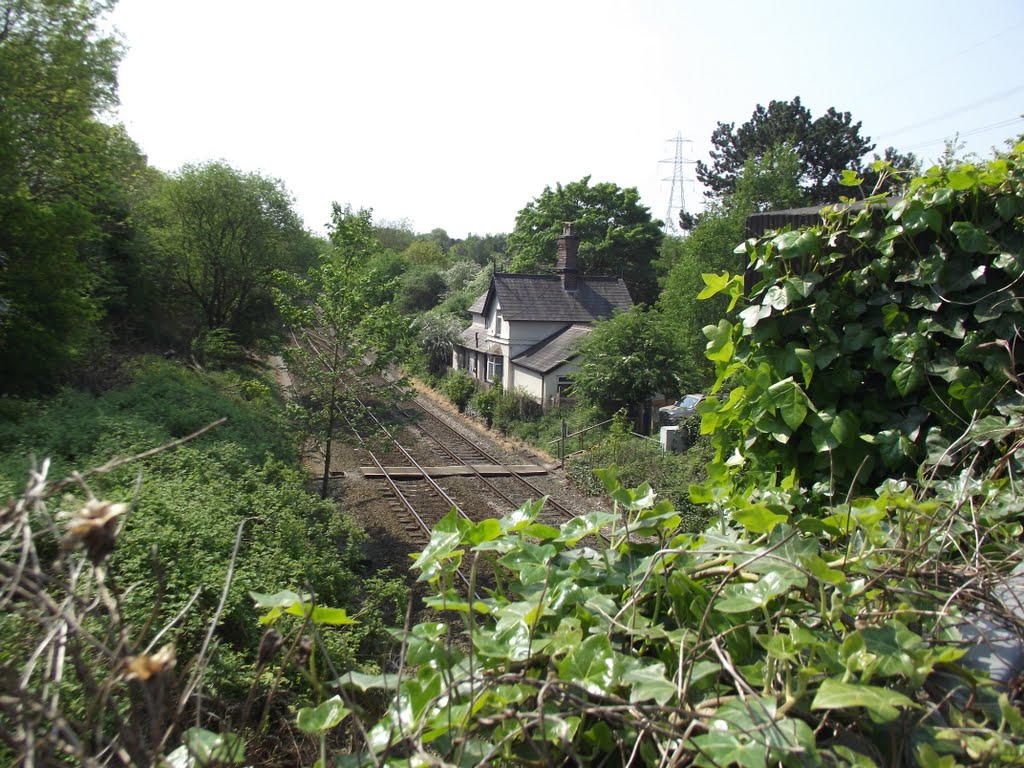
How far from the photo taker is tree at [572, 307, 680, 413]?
21906mm

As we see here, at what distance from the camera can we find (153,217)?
1094 inches

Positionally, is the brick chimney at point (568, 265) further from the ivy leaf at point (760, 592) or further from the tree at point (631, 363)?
the ivy leaf at point (760, 592)

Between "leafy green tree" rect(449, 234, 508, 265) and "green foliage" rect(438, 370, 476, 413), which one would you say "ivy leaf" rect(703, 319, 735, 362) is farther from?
"leafy green tree" rect(449, 234, 508, 265)

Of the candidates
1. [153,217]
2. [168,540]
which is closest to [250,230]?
[153,217]

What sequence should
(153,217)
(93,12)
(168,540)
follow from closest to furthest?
(168,540), (93,12), (153,217)

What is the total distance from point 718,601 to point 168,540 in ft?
22.6

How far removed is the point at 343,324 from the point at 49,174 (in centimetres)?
739

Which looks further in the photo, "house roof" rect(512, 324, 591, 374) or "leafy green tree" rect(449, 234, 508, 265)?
"leafy green tree" rect(449, 234, 508, 265)

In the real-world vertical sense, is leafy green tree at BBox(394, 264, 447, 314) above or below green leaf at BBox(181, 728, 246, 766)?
above

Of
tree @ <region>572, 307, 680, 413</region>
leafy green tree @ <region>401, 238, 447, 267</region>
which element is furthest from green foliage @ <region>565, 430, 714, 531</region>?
leafy green tree @ <region>401, 238, 447, 267</region>

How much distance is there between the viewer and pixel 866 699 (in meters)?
1.24

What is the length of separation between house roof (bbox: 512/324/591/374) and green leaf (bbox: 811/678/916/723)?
952 inches

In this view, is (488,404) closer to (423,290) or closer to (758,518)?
(758,518)

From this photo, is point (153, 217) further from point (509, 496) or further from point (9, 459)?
point (9, 459)
